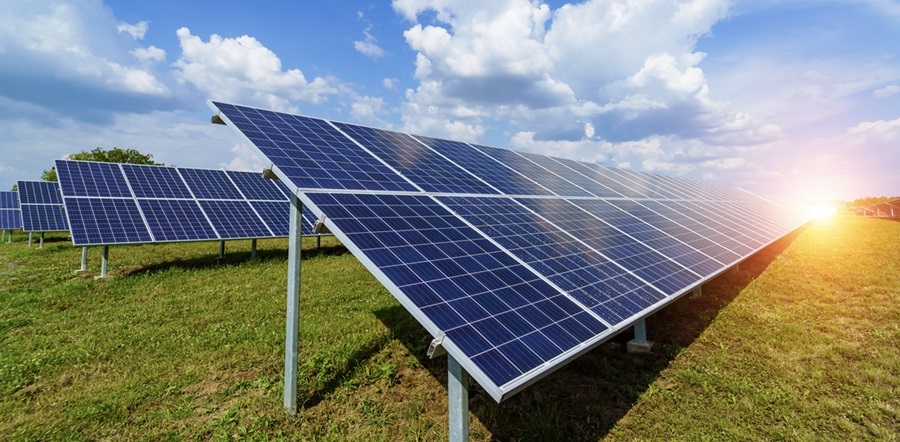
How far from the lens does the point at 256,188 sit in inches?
937

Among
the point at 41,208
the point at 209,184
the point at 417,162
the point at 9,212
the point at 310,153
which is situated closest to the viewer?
the point at 310,153

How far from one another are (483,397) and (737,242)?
9.85 meters

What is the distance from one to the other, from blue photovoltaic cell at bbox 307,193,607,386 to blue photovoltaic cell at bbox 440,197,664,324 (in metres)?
0.38

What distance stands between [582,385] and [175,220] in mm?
17718

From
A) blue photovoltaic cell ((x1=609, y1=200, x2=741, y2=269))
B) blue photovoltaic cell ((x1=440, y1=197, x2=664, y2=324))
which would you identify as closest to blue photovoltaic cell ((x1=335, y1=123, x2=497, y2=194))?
blue photovoltaic cell ((x1=440, y1=197, x2=664, y2=324))

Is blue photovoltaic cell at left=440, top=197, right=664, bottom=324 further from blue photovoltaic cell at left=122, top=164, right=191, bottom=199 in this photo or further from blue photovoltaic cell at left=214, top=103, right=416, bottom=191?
blue photovoltaic cell at left=122, top=164, right=191, bottom=199

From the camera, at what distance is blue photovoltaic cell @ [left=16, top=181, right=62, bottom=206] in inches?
1087

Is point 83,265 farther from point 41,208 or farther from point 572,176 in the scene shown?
point 572,176

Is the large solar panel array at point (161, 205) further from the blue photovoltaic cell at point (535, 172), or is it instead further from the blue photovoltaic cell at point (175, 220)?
the blue photovoltaic cell at point (535, 172)

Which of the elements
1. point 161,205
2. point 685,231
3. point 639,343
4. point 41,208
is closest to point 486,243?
point 639,343

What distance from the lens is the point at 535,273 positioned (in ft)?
19.1

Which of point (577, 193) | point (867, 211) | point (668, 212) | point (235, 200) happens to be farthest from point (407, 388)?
point (867, 211)

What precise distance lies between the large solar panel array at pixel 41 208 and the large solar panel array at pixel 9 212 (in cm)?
154

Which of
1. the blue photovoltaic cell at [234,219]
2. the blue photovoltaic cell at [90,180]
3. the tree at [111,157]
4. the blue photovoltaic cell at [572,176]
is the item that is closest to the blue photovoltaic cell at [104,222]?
the blue photovoltaic cell at [90,180]
